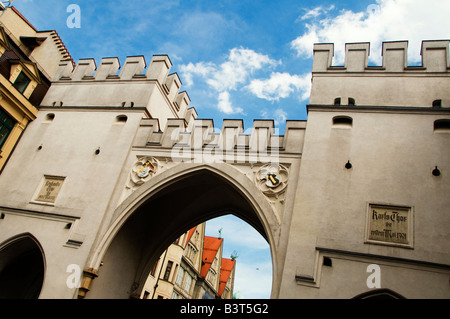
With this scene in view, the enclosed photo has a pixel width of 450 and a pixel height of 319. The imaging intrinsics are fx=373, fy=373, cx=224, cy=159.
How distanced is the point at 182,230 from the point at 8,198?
246 inches

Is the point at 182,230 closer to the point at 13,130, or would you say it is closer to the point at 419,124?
the point at 13,130

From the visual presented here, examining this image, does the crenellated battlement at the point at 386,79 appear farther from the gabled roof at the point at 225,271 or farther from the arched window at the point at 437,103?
the gabled roof at the point at 225,271

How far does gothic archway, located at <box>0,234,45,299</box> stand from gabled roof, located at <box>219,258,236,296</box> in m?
32.3

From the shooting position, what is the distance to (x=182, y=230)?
14711 millimetres

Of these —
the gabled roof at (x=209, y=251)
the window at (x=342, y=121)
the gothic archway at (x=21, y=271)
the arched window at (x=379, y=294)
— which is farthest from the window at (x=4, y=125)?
the gabled roof at (x=209, y=251)

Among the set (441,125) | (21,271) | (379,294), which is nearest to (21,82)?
(21,271)

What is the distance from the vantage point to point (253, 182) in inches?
446

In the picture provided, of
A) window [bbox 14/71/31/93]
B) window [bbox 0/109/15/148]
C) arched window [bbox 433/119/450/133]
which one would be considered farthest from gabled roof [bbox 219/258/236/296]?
arched window [bbox 433/119/450/133]

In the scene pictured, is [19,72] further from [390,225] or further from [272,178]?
[390,225]

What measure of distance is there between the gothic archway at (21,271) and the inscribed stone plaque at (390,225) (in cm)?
1059

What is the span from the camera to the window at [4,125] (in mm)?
13844

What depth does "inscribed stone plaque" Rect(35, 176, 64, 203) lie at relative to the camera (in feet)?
41.2

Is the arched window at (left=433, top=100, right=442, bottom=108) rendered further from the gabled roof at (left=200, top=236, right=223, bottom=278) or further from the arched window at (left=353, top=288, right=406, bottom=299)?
the gabled roof at (left=200, top=236, right=223, bottom=278)
